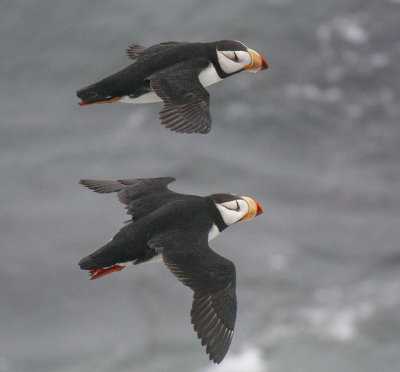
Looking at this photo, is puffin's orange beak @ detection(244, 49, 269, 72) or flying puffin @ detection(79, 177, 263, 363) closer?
flying puffin @ detection(79, 177, 263, 363)

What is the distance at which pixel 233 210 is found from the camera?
8.55m

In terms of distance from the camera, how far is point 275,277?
1378 centimetres

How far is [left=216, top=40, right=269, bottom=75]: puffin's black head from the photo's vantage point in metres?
9.27

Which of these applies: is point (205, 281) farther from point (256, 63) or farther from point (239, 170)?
point (239, 170)

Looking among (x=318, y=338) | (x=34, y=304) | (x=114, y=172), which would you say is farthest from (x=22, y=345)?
(x=318, y=338)

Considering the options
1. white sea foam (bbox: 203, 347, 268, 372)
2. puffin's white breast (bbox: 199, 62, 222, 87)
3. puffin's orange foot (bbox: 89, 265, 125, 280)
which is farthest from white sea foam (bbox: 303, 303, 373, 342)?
puffin's orange foot (bbox: 89, 265, 125, 280)

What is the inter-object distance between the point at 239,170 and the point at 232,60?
15.9 ft

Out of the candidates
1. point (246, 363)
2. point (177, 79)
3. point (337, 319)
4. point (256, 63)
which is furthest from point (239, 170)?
point (177, 79)

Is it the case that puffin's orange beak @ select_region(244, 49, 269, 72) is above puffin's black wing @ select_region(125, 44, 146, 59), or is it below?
below

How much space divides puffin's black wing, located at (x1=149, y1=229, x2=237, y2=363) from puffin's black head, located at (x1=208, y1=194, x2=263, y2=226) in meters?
0.46

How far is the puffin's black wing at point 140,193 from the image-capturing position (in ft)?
27.9

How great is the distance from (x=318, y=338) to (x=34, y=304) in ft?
10.3

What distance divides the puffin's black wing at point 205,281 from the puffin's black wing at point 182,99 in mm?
881

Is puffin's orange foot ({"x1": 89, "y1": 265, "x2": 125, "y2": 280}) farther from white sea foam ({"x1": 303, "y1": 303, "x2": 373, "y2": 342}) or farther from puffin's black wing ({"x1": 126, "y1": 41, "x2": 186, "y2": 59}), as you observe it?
white sea foam ({"x1": 303, "y1": 303, "x2": 373, "y2": 342})
